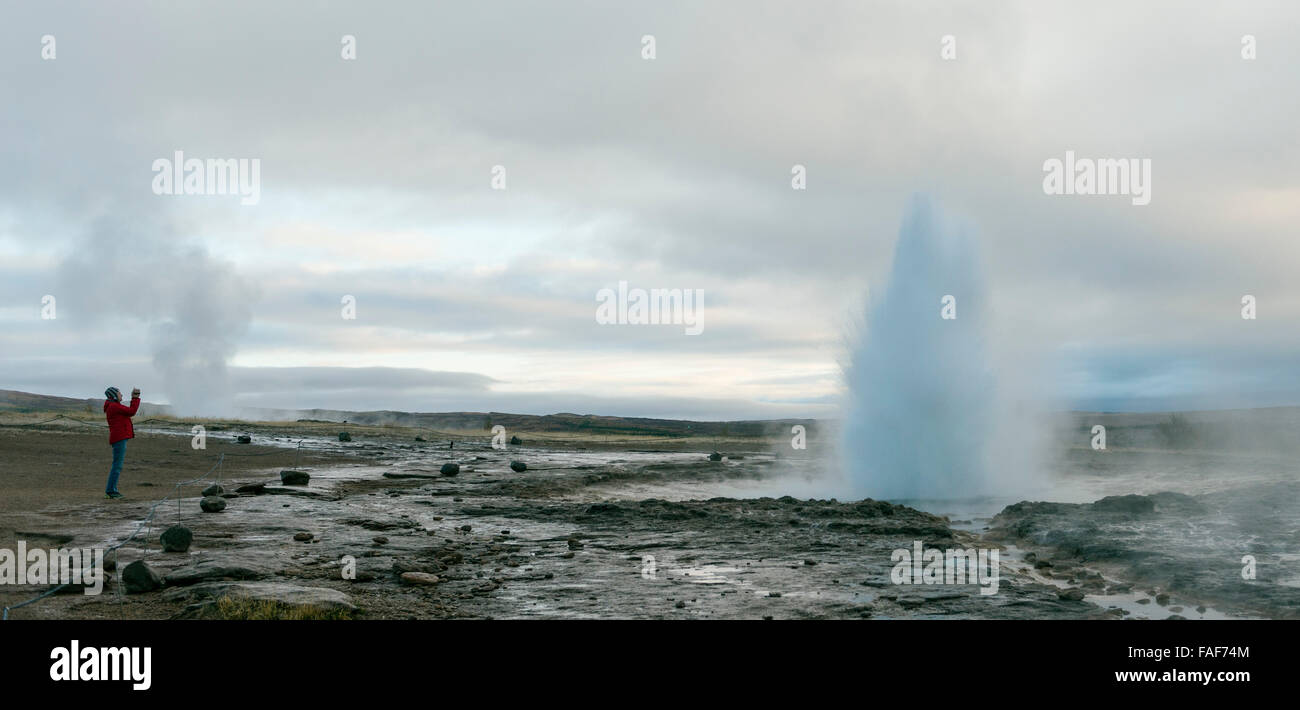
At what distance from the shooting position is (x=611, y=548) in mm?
Result: 15648

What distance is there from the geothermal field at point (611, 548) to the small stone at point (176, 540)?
0.12 metres

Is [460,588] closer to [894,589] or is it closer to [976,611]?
[894,589]

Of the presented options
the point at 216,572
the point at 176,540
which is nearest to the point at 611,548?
the point at 216,572

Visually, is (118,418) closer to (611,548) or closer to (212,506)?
(212,506)

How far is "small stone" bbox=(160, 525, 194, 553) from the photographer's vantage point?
→ 13031 millimetres

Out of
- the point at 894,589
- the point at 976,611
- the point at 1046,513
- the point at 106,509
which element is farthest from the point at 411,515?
the point at 1046,513

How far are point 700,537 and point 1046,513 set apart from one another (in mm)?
8885

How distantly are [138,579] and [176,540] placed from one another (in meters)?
2.92

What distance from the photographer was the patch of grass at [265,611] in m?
8.97

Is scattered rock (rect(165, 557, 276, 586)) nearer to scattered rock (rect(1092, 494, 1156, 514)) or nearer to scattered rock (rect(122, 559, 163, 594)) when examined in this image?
scattered rock (rect(122, 559, 163, 594))

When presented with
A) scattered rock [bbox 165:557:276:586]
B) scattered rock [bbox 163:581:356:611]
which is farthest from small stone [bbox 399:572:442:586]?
scattered rock [bbox 165:557:276:586]

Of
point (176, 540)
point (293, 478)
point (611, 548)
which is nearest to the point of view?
point (176, 540)

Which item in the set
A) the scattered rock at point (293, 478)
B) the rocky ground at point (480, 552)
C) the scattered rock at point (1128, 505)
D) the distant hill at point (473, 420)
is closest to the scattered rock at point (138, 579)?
the rocky ground at point (480, 552)

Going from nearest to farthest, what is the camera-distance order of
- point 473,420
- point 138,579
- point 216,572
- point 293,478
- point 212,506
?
point 138,579
point 216,572
point 212,506
point 293,478
point 473,420
